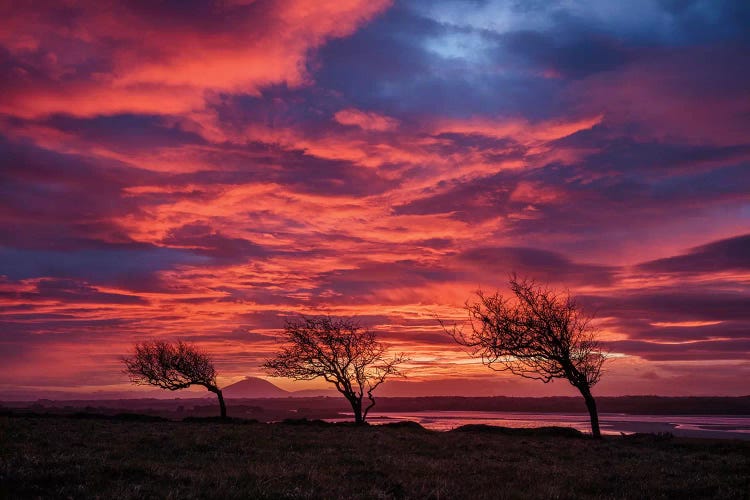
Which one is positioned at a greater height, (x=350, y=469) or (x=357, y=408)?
(x=350, y=469)

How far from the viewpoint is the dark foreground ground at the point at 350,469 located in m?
12.7

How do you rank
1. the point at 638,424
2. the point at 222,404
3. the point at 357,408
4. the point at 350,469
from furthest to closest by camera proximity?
1. the point at 638,424
2. the point at 222,404
3. the point at 357,408
4. the point at 350,469

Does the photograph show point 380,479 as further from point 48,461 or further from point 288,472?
point 48,461

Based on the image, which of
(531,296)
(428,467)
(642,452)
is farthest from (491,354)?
(428,467)

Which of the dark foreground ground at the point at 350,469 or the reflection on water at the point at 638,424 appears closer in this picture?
the dark foreground ground at the point at 350,469

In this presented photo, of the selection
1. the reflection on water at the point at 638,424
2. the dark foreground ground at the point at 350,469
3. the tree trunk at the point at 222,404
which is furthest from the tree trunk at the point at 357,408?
the dark foreground ground at the point at 350,469

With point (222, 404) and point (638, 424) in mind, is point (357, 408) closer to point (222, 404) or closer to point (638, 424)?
point (222, 404)

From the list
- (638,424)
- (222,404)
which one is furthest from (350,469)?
(638,424)

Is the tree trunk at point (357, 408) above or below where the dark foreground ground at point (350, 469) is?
below

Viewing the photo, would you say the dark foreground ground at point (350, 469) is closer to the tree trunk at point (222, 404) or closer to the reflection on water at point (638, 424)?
the reflection on water at point (638, 424)

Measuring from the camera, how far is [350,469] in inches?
697

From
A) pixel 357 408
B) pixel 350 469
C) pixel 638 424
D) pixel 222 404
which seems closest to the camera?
pixel 350 469

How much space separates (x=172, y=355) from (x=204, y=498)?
61.3 meters

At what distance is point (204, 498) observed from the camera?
11484mm
